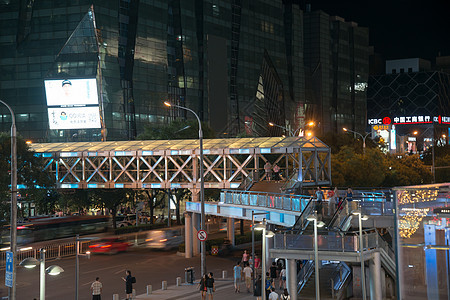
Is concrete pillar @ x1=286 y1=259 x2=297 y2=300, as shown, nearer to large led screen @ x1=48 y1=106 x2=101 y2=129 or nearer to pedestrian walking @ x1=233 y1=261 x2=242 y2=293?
pedestrian walking @ x1=233 y1=261 x2=242 y2=293

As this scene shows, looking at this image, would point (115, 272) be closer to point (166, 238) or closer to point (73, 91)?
point (166, 238)

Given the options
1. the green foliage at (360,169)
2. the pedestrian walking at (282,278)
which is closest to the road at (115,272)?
the pedestrian walking at (282,278)

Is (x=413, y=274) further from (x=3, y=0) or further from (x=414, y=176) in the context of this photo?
(x=3, y=0)

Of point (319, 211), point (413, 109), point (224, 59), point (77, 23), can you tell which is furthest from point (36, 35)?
point (413, 109)

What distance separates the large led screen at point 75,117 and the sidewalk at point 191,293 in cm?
5744

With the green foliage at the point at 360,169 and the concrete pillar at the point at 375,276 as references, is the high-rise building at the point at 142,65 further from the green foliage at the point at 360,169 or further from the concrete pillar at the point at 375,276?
the concrete pillar at the point at 375,276

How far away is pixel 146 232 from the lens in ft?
229

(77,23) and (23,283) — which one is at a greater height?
(77,23)

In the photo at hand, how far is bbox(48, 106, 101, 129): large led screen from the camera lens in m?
88.6

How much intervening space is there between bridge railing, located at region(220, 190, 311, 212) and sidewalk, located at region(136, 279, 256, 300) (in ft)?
17.2

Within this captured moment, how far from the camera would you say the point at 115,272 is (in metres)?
41.0

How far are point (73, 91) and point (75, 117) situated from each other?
3.91 metres

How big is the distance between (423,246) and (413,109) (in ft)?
581

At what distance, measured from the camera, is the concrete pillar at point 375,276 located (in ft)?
81.6
